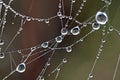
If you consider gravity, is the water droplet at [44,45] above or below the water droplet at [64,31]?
below

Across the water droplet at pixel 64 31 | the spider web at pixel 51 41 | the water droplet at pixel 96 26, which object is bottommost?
the spider web at pixel 51 41

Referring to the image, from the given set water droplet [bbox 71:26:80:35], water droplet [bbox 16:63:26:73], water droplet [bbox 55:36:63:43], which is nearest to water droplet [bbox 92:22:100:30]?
water droplet [bbox 71:26:80:35]

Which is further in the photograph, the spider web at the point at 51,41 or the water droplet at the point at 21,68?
the spider web at the point at 51,41

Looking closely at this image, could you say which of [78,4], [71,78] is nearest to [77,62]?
[71,78]

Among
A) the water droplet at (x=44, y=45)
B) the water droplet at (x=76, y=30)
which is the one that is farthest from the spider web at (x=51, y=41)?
the water droplet at (x=76, y=30)

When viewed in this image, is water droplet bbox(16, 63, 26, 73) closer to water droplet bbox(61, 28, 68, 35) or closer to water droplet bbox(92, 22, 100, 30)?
water droplet bbox(61, 28, 68, 35)

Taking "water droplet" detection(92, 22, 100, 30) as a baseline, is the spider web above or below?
below

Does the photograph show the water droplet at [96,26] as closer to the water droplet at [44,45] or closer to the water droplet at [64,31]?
the water droplet at [64,31]

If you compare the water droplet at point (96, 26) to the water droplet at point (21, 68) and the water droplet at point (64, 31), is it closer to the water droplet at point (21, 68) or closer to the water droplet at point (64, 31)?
the water droplet at point (64, 31)
